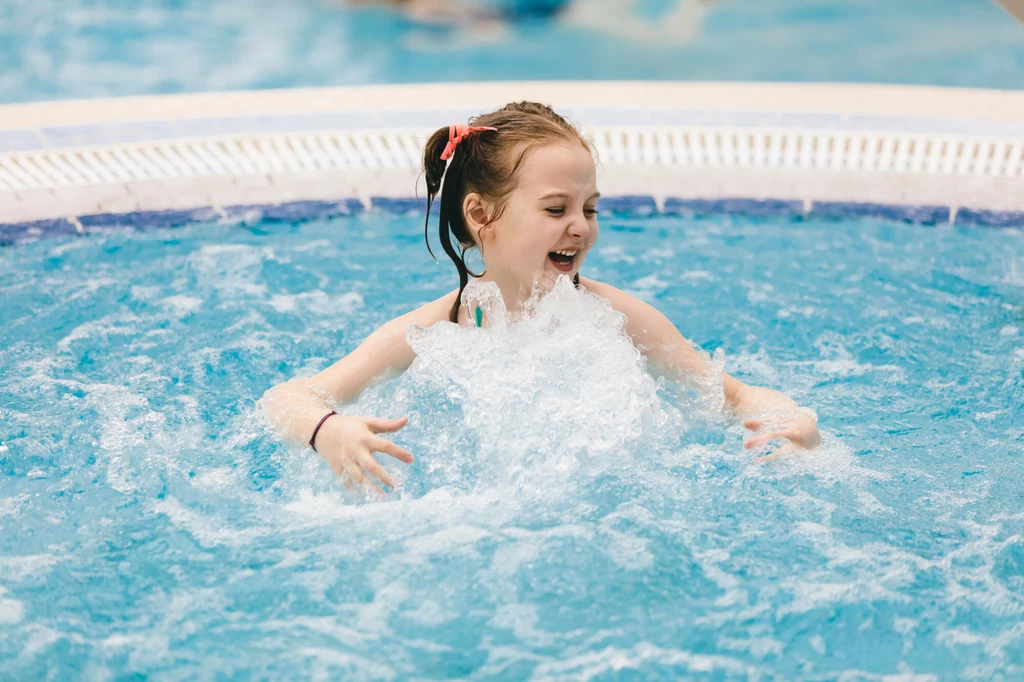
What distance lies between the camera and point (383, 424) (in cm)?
246

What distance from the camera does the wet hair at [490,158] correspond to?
278cm

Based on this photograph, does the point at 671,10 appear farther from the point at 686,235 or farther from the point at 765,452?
the point at 765,452

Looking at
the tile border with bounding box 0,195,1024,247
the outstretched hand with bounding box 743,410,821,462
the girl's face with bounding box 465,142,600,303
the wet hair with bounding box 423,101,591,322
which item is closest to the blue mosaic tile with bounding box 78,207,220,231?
the tile border with bounding box 0,195,1024,247

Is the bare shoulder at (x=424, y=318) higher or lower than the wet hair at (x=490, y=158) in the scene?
lower

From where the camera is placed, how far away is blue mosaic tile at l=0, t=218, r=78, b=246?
187 inches

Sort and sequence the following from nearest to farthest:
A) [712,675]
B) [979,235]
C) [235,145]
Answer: [712,675]
[979,235]
[235,145]

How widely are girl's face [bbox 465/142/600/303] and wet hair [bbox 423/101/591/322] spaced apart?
0.12 feet

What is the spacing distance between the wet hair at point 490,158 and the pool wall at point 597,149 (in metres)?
2.14

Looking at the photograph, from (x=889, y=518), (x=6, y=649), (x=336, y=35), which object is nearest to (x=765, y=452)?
(x=889, y=518)

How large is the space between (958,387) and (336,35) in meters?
8.87

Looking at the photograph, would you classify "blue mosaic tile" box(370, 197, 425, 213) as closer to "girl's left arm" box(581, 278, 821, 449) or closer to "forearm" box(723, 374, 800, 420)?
"girl's left arm" box(581, 278, 821, 449)

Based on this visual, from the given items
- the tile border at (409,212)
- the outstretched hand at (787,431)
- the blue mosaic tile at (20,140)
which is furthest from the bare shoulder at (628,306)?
the blue mosaic tile at (20,140)

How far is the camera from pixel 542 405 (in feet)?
9.40

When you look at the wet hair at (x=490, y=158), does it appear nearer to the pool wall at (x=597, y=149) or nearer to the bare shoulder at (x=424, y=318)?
the bare shoulder at (x=424, y=318)
